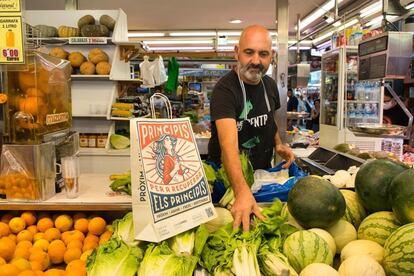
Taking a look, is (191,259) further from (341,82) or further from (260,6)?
(260,6)

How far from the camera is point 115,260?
52.8 inches

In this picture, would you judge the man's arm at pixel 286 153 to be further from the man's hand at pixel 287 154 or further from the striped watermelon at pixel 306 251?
the striped watermelon at pixel 306 251

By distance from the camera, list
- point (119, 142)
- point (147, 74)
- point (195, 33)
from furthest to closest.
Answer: point (195, 33), point (147, 74), point (119, 142)

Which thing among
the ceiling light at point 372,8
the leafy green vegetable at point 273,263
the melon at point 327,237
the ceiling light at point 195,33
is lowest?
the leafy green vegetable at point 273,263

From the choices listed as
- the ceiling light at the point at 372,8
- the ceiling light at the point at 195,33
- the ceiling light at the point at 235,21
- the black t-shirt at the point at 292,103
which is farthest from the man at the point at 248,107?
the black t-shirt at the point at 292,103

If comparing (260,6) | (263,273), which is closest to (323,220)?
(263,273)

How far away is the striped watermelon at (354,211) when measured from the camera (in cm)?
166

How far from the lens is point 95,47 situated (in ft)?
16.3

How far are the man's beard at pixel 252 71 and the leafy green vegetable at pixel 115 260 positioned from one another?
1.38m

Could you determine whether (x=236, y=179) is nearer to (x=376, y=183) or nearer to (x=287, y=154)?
(x=376, y=183)

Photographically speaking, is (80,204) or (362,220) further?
(80,204)

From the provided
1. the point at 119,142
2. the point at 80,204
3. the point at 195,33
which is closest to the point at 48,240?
the point at 80,204

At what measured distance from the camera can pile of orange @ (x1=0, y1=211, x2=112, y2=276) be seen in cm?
169

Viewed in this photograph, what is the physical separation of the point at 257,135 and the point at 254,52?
569 mm
